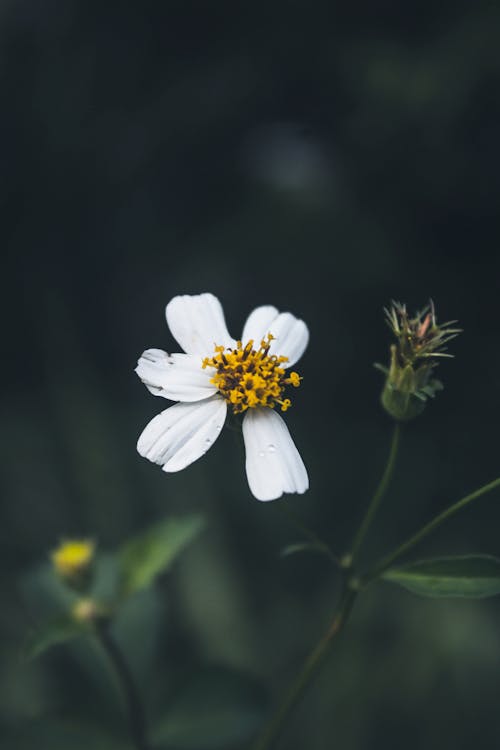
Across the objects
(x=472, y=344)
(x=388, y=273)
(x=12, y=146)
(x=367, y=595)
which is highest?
(x=12, y=146)

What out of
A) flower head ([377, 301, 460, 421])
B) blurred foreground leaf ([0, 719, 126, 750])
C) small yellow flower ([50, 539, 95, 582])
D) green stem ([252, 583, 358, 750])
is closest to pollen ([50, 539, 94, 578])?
small yellow flower ([50, 539, 95, 582])

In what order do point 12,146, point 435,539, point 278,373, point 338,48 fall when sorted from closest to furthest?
1. point 278,373
2. point 338,48
3. point 435,539
4. point 12,146

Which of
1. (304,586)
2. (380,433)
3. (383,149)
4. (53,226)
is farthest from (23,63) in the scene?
(304,586)

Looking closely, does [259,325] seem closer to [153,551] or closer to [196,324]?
[196,324]

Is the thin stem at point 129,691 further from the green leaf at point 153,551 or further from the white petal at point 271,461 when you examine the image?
the white petal at point 271,461

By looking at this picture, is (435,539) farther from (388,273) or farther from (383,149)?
(383,149)

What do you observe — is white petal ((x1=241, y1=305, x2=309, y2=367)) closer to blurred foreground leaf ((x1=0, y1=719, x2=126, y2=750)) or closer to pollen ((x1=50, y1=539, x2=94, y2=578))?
pollen ((x1=50, y1=539, x2=94, y2=578))

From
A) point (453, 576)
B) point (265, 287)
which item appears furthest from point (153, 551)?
point (265, 287)
